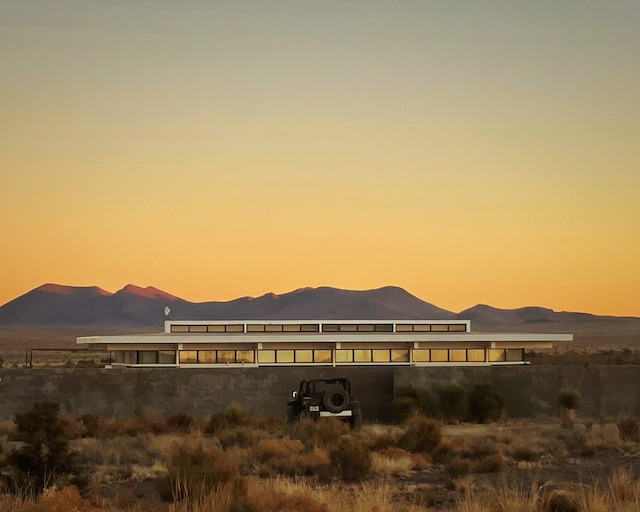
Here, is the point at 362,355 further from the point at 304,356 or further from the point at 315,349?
the point at 304,356

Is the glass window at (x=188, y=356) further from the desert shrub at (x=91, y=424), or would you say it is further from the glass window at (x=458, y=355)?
the glass window at (x=458, y=355)

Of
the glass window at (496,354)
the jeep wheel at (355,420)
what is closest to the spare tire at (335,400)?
the jeep wheel at (355,420)

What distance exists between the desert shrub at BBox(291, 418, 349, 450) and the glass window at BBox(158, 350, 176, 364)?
1568 cm

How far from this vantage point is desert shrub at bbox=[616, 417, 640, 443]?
3586cm

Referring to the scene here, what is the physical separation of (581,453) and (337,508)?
16406mm

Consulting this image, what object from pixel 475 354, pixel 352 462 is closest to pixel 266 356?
pixel 475 354

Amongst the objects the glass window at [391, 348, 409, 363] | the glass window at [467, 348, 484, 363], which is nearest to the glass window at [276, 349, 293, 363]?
the glass window at [391, 348, 409, 363]

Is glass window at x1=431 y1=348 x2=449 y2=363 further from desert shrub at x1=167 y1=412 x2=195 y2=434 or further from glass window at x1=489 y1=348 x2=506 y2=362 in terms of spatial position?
desert shrub at x1=167 y1=412 x2=195 y2=434

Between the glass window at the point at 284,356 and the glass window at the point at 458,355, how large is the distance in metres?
7.36

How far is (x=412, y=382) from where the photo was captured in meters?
45.2

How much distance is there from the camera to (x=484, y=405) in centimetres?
4478

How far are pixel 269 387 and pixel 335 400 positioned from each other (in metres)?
7.60

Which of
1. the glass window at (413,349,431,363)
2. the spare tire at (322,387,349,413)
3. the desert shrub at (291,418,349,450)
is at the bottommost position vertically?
the desert shrub at (291,418,349,450)

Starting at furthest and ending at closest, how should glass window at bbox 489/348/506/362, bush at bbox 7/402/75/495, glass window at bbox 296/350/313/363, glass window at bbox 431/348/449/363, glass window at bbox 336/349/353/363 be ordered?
glass window at bbox 489/348/506/362
glass window at bbox 431/348/449/363
glass window at bbox 336/349/353/363
glass window at bbox 296/350/313/363
bush at bbox 7/402/75/495
